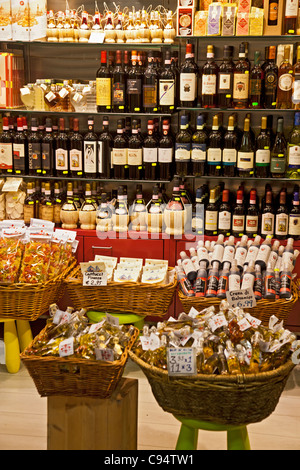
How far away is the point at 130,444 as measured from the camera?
2369 mm

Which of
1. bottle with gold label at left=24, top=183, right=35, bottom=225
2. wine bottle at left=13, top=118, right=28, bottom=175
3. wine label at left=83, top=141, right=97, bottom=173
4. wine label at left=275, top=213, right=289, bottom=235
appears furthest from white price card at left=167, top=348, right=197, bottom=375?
wine bottle at left=13, top=118, right=28, bottom=175

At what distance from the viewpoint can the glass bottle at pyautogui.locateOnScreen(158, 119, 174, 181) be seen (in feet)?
14.2

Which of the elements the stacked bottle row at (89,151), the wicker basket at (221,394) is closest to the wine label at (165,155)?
the stacked bottle row at (89,151)

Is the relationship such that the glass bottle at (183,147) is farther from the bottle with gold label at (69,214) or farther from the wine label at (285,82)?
A: the bottle with gold label at (69,214)

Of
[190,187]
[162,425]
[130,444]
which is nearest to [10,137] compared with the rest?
[190,187]

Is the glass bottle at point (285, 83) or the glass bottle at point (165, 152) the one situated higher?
the glass bottle at point (285, 83)

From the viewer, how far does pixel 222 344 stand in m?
2.42

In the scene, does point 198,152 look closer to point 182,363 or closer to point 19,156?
point 19,156

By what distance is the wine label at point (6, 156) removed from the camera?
4.51 meters

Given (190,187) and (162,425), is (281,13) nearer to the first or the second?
(190,187)

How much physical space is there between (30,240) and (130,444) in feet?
6.73

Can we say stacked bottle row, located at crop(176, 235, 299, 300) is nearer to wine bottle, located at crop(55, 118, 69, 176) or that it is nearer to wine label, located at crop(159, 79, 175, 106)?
wine label, located at crop(159, 79, 175, 106)

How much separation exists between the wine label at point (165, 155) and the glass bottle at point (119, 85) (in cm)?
41

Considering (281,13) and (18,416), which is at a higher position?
(281,13)
